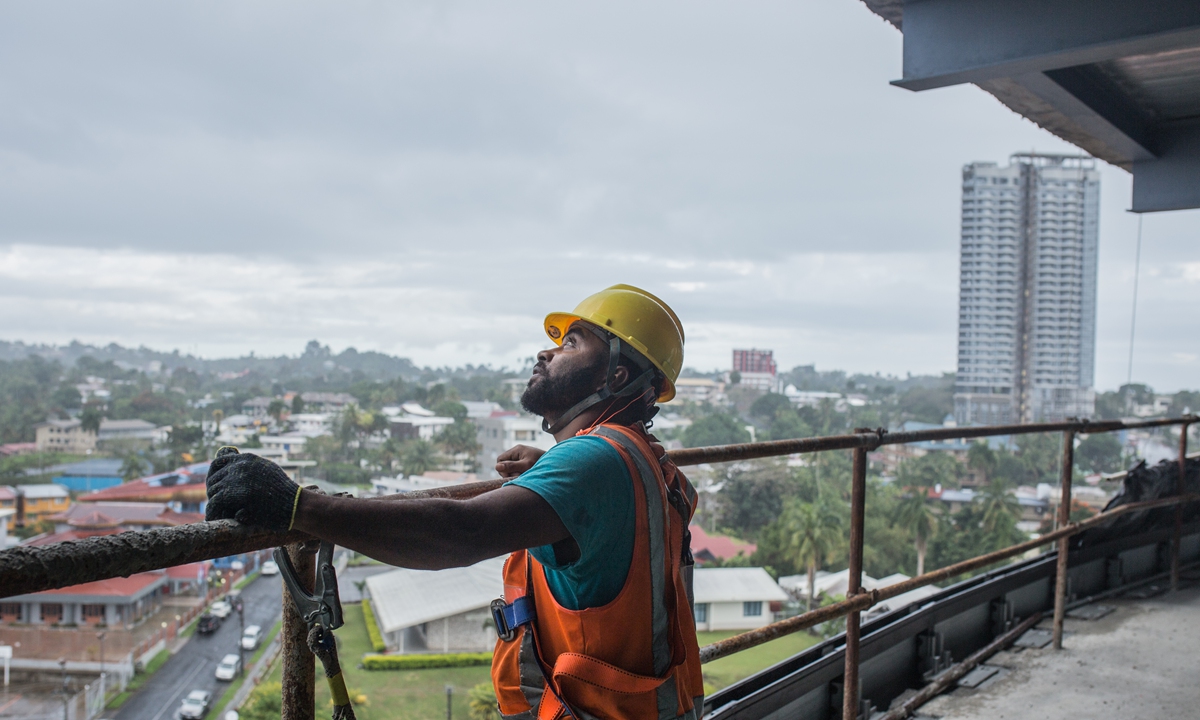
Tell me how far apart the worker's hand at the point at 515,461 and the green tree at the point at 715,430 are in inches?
2045

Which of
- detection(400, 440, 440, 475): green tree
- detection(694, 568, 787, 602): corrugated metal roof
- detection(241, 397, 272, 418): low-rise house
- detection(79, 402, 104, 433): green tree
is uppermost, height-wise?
detection(241, 397, 272, 418): low-rise house

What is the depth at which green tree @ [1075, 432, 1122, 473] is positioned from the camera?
193 feet

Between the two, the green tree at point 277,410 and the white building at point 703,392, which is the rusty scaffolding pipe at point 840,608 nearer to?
the white building at point 703,392

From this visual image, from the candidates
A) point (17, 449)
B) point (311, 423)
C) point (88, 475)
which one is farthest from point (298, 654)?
point (17, 449)

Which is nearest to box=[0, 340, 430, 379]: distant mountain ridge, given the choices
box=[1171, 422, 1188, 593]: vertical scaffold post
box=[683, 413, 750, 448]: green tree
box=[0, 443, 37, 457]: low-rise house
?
box=[0, 443, 37, 457]: low-rise house

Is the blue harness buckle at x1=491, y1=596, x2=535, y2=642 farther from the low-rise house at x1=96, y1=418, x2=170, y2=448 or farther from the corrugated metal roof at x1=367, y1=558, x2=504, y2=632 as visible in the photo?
the low-rise house at x1=96, y1=418, x2=170, y2=448

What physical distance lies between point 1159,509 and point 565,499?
4.91 m

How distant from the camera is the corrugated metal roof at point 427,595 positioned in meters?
33.2

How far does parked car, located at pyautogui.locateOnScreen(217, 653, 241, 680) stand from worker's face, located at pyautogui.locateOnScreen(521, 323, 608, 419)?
45.3 metres

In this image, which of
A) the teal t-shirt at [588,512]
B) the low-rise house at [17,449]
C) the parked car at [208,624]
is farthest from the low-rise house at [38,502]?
the teal t-shirt at [588,512]

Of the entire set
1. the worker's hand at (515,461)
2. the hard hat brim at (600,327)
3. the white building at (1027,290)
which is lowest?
the worker's hand at (515,461)

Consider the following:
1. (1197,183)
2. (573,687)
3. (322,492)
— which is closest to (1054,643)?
(1197,183)

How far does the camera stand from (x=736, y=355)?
8825 centimetres

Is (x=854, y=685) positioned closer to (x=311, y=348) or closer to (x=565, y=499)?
(x=565, y=499)
